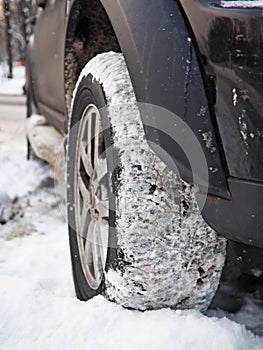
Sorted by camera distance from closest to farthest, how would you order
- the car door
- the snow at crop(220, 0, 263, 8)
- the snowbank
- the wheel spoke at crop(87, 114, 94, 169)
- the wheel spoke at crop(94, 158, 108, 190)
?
the snow at crop(220, 0, 263, 8), the snowbank, the wheel spoke at crop(94, 158, 108, 190), the wheel spoke at crop(87, 114, 94, 169), the car door

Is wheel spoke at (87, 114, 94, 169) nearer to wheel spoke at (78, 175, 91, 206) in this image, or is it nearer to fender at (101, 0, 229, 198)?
wheel spoke at (78, 175, 91, 206)

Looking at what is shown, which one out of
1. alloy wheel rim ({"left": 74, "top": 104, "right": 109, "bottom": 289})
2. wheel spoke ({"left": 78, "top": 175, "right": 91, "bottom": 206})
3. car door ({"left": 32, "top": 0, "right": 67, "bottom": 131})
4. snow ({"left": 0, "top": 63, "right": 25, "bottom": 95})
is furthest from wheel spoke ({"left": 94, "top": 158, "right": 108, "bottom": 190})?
snow ({"left": 0, "top": 63, "right": 25, "bottom": 95})

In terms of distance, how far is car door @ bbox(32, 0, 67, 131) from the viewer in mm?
2479

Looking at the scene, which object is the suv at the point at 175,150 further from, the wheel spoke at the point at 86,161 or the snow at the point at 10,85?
the snow at the point at 10,85

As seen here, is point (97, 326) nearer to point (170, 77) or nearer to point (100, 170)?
point (100, 170)

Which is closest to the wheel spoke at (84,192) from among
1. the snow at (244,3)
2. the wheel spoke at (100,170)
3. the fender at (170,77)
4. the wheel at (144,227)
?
the wheel spoke at (100,170)

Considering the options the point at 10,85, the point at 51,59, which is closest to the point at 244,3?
the point at 51,59

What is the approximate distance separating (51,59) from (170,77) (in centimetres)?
179

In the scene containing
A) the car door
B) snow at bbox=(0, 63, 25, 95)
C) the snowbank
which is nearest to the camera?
the snowbank

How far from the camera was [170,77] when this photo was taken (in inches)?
46.7

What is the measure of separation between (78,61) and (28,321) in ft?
3.90

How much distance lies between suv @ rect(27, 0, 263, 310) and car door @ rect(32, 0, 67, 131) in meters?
0.82

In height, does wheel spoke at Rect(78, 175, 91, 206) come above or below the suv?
below

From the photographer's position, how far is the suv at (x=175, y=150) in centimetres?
109
